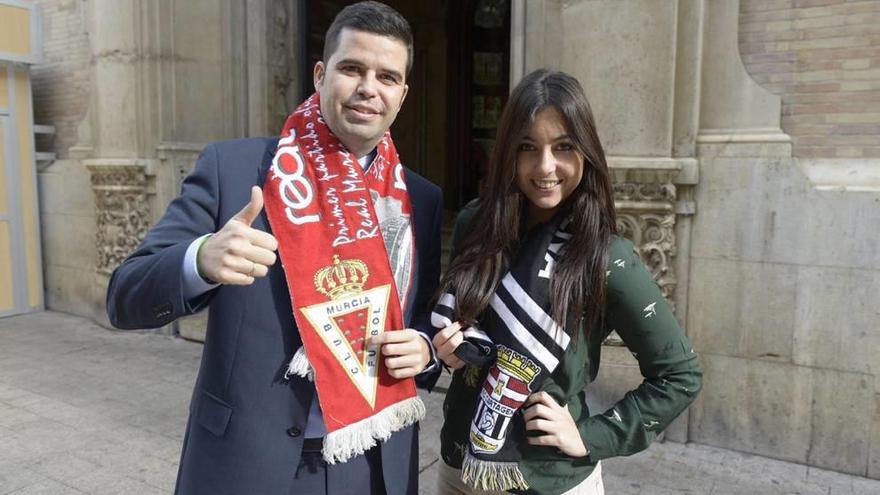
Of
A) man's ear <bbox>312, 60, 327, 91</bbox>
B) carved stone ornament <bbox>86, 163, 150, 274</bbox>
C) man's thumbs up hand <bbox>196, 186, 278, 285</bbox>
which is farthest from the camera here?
carved stone ornament <bbox>86, 163, 150, 274</bbox>

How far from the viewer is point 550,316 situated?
1.59m

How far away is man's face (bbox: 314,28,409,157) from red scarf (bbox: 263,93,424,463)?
91 mm

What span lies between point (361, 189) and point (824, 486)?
12.2 ft

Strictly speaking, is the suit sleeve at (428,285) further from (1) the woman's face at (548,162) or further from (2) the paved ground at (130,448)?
(2) the paved ground at (130,448)

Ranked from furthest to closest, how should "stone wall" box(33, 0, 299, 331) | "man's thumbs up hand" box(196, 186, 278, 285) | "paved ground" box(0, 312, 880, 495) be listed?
1. "stone wall" box(33, 0, 299, 331)
2. "paved ground" box(0, 312, 880, 495)
3. "man's thumbs up hand" box(196, 186, 278, 285)

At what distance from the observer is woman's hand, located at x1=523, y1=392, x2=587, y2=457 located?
61.2 inches

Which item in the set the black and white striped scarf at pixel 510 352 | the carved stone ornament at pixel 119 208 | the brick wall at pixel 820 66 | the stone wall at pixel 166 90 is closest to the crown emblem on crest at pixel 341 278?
the black and white striped scarf at pixel 510 352

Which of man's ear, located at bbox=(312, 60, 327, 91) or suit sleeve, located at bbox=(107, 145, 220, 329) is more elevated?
man's ear, located at bbox=(312, 60, 327, 91)

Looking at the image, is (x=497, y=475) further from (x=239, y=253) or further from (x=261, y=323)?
(x=239, y=253)

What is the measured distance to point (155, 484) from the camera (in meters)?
3.75

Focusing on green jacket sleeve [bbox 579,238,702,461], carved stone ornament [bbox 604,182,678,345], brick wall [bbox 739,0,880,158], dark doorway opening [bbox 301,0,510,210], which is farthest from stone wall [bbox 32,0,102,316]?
green jacket sleeve [bbox 579,238,702,461]

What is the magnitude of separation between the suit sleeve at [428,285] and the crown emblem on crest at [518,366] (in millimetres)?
254

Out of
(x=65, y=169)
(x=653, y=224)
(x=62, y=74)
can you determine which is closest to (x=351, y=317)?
(x=653, y=224)

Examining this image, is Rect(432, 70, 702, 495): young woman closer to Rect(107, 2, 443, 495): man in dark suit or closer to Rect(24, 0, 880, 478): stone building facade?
Rect(107, 2, 443, 495): man in dark suit
